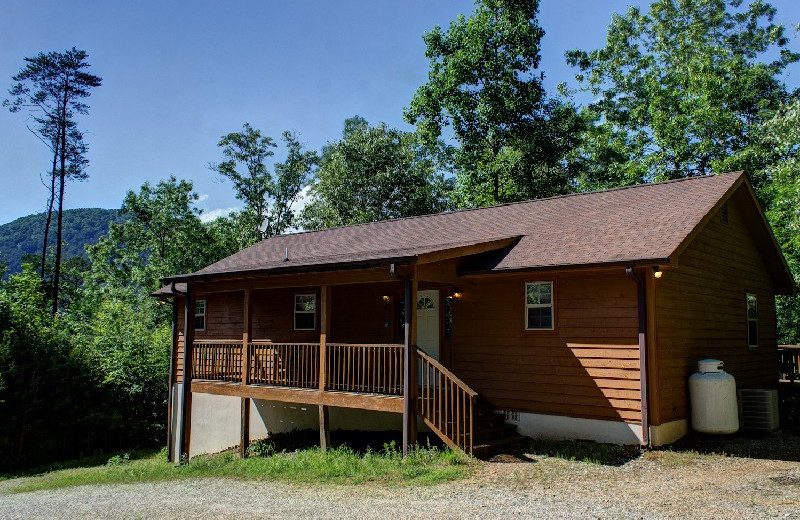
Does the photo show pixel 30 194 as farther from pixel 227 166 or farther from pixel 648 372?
pixel 648 372

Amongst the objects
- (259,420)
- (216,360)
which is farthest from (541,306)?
(259,420)

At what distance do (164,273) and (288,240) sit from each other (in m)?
12.9

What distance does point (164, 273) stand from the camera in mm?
30469

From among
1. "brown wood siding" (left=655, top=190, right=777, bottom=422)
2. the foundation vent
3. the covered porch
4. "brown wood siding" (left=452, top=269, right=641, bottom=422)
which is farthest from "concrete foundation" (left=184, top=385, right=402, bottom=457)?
the foundation vent

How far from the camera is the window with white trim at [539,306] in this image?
37.1 ft

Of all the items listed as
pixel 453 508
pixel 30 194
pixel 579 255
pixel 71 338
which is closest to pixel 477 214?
pixel 579 255

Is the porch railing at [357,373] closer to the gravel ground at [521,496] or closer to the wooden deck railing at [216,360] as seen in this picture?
the wooden deck railing at [216,360]

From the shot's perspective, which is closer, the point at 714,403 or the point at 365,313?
the point at 714,403

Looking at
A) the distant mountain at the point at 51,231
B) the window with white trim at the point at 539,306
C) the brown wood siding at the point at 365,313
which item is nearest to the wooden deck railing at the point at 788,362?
the window with white trim at the point at 539,306

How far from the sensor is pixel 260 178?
123ft

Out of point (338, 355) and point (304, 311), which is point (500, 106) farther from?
point (338, 355)

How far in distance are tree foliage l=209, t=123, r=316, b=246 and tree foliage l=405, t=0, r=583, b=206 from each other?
12962mm

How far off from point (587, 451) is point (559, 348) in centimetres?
197

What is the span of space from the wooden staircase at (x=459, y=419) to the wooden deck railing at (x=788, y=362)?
30.7 feet
